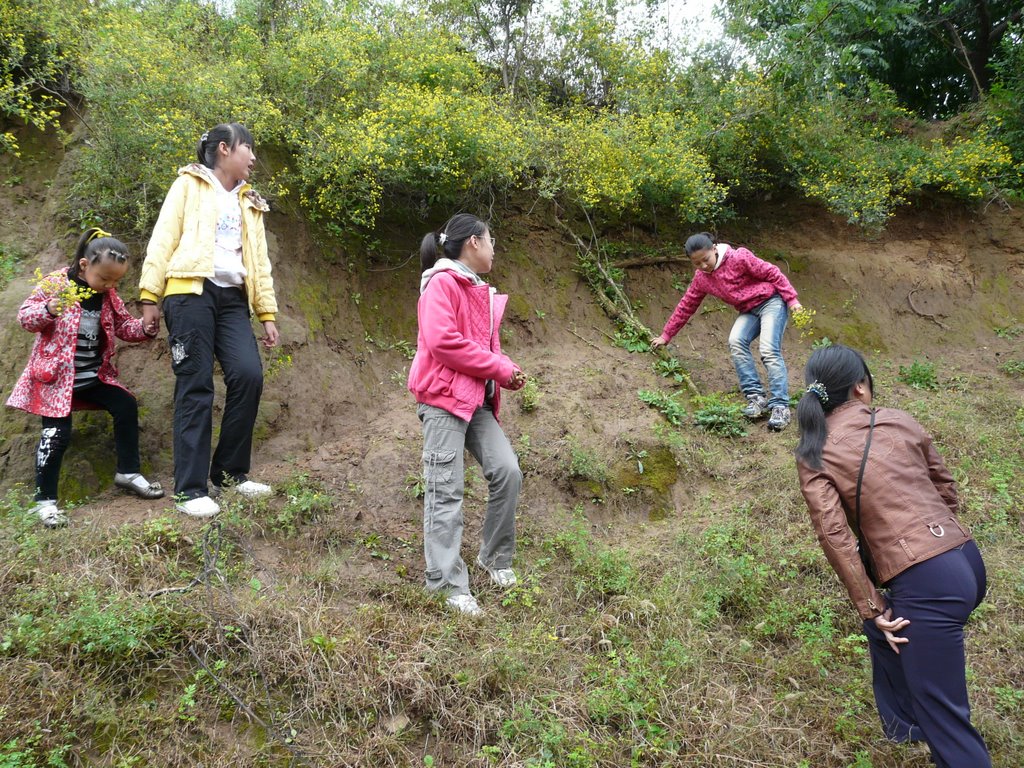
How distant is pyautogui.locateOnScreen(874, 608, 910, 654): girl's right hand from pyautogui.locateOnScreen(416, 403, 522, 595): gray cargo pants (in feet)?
5.73

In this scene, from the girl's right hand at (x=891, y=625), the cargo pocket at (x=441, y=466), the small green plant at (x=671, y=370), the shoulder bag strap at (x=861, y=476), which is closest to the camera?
the girl's right hand at (x=891, y=625)

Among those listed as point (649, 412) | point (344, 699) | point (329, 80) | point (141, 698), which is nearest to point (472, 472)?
point (649, 412)

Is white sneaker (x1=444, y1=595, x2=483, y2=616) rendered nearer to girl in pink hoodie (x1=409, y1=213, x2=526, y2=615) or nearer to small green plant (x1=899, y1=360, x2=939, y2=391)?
girl in pink hoodie (x1=409, y1=213, x2=526, y2=615)

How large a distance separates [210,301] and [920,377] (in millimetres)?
6778

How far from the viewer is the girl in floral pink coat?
391 centimetres

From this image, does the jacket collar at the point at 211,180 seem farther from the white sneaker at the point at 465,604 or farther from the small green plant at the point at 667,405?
the small green plant at the point at 667,405

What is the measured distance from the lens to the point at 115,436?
4.36 meters

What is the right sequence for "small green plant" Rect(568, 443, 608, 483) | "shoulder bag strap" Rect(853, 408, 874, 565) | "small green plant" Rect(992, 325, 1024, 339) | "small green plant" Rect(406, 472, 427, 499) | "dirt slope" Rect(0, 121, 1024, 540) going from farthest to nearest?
"small green plant" Rect(992, 325, 1024, 339) → "small green plant" Rect(568, 443, 608, 483) → "dirt slope" Rect(0, 121, 1024, 540) → "small green plant" Rect(406, 472, 427, 499) → "shoulder bag strap" Rect(853, 408, 874, 565)

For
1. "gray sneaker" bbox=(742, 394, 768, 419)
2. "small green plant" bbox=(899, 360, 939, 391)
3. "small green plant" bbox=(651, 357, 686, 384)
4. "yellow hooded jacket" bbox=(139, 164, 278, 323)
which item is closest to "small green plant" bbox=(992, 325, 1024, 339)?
"small green plant" bbox=(899, 360, 939, 391)

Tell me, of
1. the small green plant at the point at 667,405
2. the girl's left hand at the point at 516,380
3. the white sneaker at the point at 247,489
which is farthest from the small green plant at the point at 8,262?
the small green plant at the point at 667,405

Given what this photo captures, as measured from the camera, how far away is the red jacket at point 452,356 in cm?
354

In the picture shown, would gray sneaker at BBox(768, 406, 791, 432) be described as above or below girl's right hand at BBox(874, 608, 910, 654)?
above

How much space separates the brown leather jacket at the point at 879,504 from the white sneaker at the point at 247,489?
304 centimetres

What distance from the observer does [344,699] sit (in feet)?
9.91
